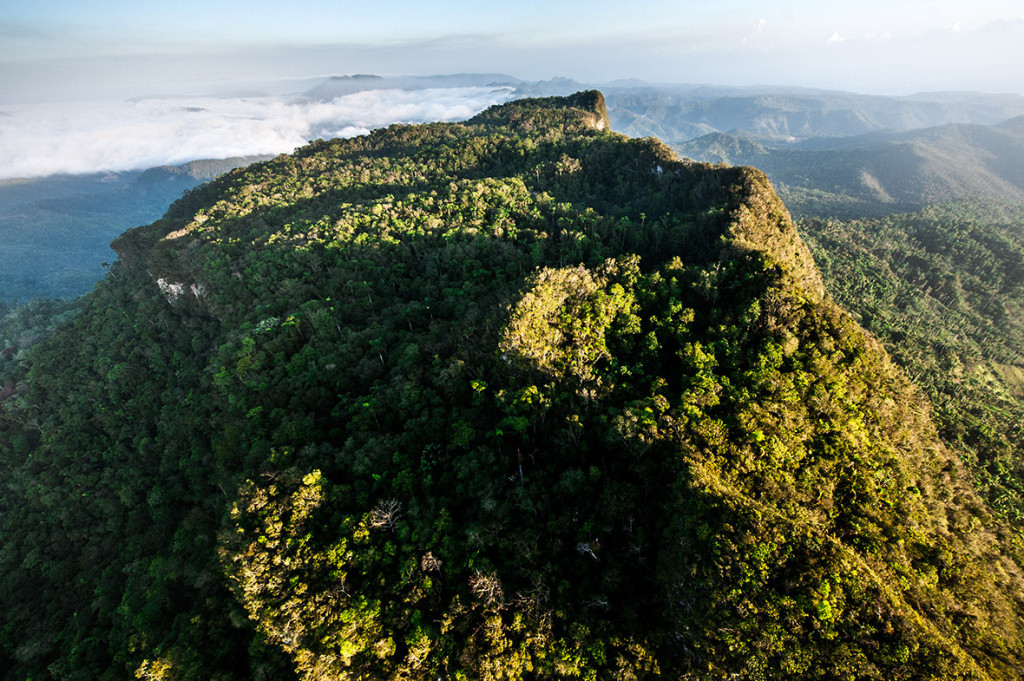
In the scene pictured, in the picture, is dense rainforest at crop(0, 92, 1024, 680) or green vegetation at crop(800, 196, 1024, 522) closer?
dense rainforest at crop(0, 92, 1024, 680)

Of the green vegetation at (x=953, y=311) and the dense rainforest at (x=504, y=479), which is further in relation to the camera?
the green vegetation at (x=953, y=311)

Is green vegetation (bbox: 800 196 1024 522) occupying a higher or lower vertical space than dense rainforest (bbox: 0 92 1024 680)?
lower

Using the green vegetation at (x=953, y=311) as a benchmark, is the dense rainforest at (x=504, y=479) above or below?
above

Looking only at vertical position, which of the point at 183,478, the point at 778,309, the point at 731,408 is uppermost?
the point at 778,309

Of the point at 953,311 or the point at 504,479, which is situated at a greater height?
the point at 504,479

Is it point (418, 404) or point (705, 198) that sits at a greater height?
point (705, 198)

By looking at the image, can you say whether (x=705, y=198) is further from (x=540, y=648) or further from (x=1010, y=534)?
(x=540, y=648)

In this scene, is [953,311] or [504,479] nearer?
[504,479]

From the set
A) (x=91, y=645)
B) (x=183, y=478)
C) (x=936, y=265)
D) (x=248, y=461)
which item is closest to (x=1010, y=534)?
(x=248, y=461)
